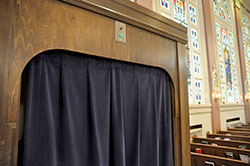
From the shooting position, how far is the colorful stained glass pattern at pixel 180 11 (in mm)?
4598

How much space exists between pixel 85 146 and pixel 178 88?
100 cm

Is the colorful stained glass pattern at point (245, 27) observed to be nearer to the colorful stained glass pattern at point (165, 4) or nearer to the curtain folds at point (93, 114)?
the colorful stained glass pattern at point (165, 4)

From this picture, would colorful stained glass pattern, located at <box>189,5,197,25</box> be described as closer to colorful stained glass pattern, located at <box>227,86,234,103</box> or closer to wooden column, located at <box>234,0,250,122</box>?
colorful stained glass pattern, located at <box>227,86,234,103</box>

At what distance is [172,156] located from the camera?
5.16 ft

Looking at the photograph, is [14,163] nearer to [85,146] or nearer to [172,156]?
A: [85,146]

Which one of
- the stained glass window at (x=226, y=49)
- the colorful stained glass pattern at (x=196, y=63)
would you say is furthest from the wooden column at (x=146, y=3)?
the stained glass window at (x=226, y=49)

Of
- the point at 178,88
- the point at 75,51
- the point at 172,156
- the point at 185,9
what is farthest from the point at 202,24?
the point at 75,51

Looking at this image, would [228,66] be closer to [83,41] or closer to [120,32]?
[120,32]

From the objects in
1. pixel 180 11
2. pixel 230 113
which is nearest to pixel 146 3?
pixel 180 11

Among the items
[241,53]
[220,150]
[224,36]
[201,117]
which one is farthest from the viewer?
[241,53]

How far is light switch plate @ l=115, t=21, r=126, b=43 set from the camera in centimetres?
125

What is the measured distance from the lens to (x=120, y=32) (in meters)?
1.27

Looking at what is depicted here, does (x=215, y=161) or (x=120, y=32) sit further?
(x=215, y=161)

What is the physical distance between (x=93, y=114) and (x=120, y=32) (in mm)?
624
